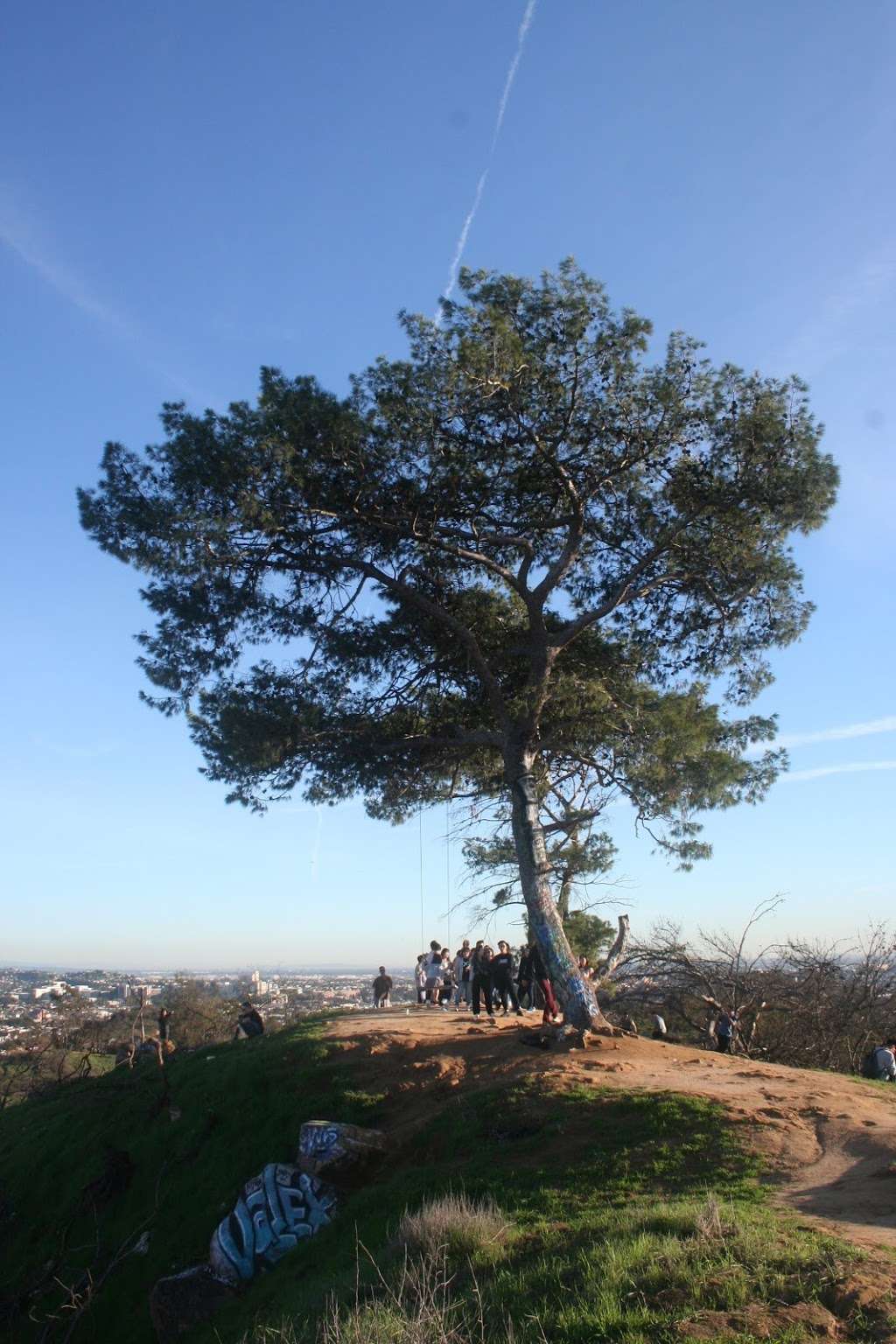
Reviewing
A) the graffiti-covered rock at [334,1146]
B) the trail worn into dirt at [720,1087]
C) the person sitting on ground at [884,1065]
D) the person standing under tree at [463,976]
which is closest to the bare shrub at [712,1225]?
the trail worn into dirt at [720,1087]

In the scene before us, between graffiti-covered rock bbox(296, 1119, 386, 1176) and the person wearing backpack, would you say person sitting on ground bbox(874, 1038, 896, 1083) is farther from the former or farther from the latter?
graffiti-covered rock bbox(296, 1119, 386, 1176)

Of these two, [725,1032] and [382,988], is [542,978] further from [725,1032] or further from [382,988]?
[382,988]

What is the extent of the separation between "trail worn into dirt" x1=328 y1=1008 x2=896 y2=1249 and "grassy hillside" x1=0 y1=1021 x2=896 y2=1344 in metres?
0.30

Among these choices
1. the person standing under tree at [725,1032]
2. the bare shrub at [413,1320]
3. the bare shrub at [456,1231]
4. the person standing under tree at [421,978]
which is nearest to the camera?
the bare shrub at [413,1320]

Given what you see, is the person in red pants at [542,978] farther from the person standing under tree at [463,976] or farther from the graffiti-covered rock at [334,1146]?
the graffiti-covered rock at [334,1146]

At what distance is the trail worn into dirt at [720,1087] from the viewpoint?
7.78 metres

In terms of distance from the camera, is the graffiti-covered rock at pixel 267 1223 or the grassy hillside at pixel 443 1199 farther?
the graffiti-covered rock at pixel 267 1223

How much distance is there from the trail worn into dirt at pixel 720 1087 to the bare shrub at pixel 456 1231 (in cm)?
237

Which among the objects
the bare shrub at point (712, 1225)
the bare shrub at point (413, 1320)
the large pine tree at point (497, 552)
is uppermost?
the large pine tree at point (497, 552)

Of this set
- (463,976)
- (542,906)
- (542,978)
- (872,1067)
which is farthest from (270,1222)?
(872,1067)

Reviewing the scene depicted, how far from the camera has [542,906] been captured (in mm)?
14477

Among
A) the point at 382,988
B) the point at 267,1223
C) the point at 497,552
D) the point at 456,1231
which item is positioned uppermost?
the point at 497,552

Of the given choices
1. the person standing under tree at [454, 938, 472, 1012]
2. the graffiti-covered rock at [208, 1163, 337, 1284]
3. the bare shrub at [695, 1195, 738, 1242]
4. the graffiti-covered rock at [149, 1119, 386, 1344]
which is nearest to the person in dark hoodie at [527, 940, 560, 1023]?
the person standing under tree at [454, 938, 472, 1012]

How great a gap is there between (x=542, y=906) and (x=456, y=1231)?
7061 mm
